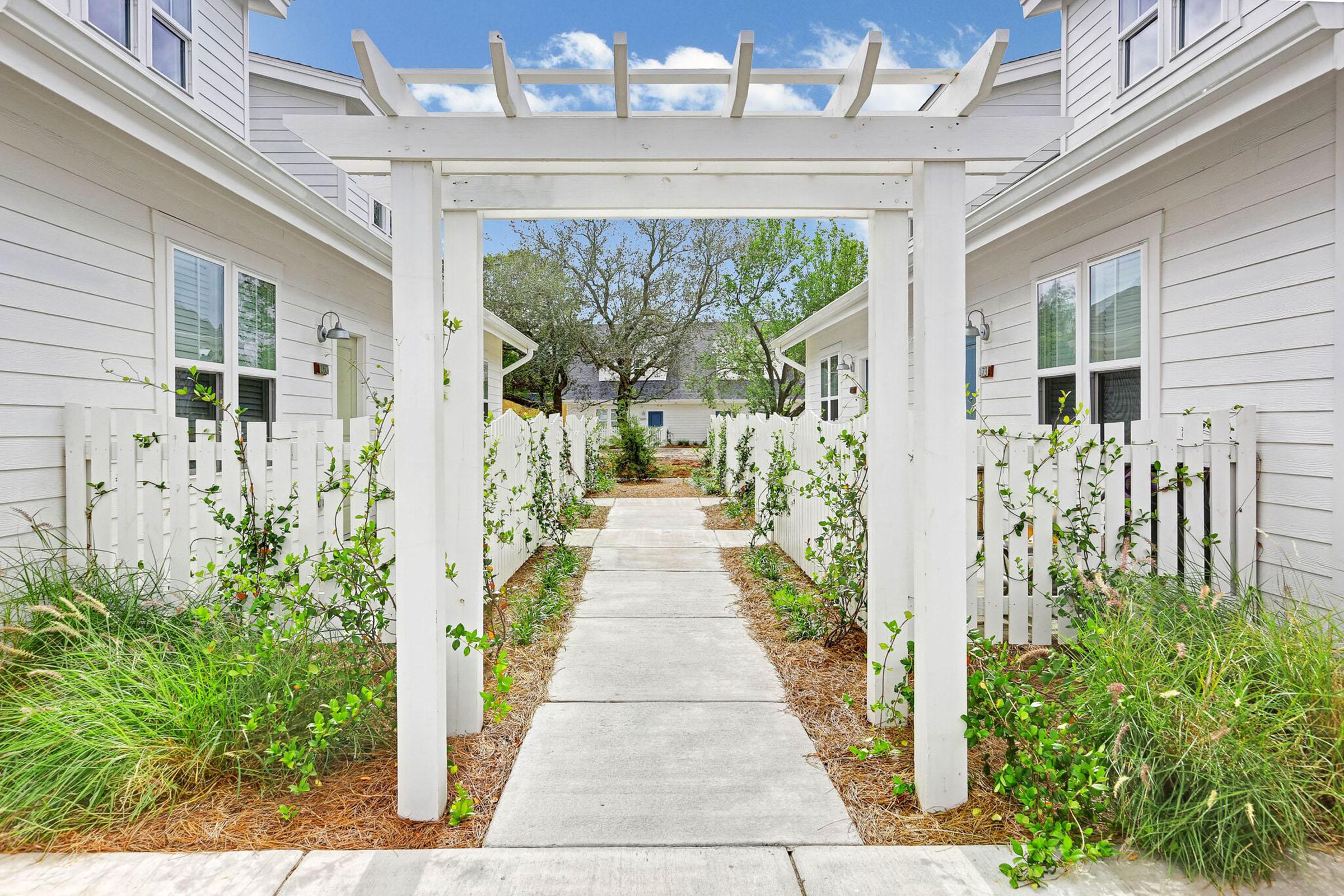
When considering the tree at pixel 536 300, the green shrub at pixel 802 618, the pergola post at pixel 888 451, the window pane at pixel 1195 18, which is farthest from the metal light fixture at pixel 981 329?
the tree at pixel 536 300

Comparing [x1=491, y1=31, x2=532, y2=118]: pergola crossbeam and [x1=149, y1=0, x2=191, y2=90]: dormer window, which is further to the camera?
[x1=149, y1=0, x2=191, y2=90]: dormer window

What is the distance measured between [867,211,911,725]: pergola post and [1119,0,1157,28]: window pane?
186 inches

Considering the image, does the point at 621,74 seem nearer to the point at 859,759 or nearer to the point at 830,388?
the point at 859,759

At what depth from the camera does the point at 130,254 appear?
4.43 metres

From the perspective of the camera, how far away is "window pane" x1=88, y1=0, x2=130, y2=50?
203 inches

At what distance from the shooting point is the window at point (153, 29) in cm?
527

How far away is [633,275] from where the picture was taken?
68.0ft

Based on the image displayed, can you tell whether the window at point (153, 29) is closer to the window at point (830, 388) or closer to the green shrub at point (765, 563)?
the green shrub at point (765, 563)

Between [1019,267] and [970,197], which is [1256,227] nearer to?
[970,197]

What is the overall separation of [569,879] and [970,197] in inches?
110

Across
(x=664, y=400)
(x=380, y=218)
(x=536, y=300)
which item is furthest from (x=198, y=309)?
(x=664, y=400)

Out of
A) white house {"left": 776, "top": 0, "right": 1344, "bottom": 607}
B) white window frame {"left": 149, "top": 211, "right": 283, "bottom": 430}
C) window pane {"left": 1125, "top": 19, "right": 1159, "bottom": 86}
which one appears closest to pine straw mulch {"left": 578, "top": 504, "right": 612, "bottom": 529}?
white window frame {"left": 149, "top": 211, "right": 283, "bottom": 430}

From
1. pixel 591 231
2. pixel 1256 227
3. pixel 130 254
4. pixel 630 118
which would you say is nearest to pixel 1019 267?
pixel 1256 227

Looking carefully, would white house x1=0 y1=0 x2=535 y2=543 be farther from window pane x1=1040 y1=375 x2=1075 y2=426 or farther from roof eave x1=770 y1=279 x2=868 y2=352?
window pane x1=1040 y1=375 x2=1075 y2=426
